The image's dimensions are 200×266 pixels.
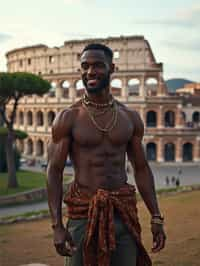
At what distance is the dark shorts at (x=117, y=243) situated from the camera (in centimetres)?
338

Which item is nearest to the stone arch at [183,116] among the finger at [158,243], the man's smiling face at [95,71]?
the finger at [158,243]

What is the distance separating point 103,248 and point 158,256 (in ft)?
19.9

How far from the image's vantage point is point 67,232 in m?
3.35

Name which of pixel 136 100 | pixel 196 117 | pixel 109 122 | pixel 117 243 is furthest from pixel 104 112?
pixel 196 117

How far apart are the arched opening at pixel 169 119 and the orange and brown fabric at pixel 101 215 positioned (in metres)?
31.9

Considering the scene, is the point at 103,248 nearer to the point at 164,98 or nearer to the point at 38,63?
the point at 164,98

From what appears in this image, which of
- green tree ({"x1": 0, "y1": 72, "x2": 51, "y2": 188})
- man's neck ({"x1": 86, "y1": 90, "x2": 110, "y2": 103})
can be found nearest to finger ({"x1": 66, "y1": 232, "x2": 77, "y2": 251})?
man's neck ({"x1": 86, "y1": 90, "x2": 110, "y2": 103})

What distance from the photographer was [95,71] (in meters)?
3.37

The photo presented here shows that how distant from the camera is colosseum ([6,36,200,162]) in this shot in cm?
3397

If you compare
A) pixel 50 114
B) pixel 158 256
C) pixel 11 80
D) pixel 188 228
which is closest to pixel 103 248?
pixel 158 256

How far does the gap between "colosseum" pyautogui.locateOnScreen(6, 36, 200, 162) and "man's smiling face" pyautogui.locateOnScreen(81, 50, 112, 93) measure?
99.7 ft

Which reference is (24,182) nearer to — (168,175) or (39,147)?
(168,175)

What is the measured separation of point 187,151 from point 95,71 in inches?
1283

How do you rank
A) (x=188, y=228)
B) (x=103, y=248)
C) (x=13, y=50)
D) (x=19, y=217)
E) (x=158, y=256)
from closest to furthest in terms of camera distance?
(x=103, y=248) < (x=158, y=256) < (x=188, y=228) < (x=19, y=217) < (x=13, y=50)
